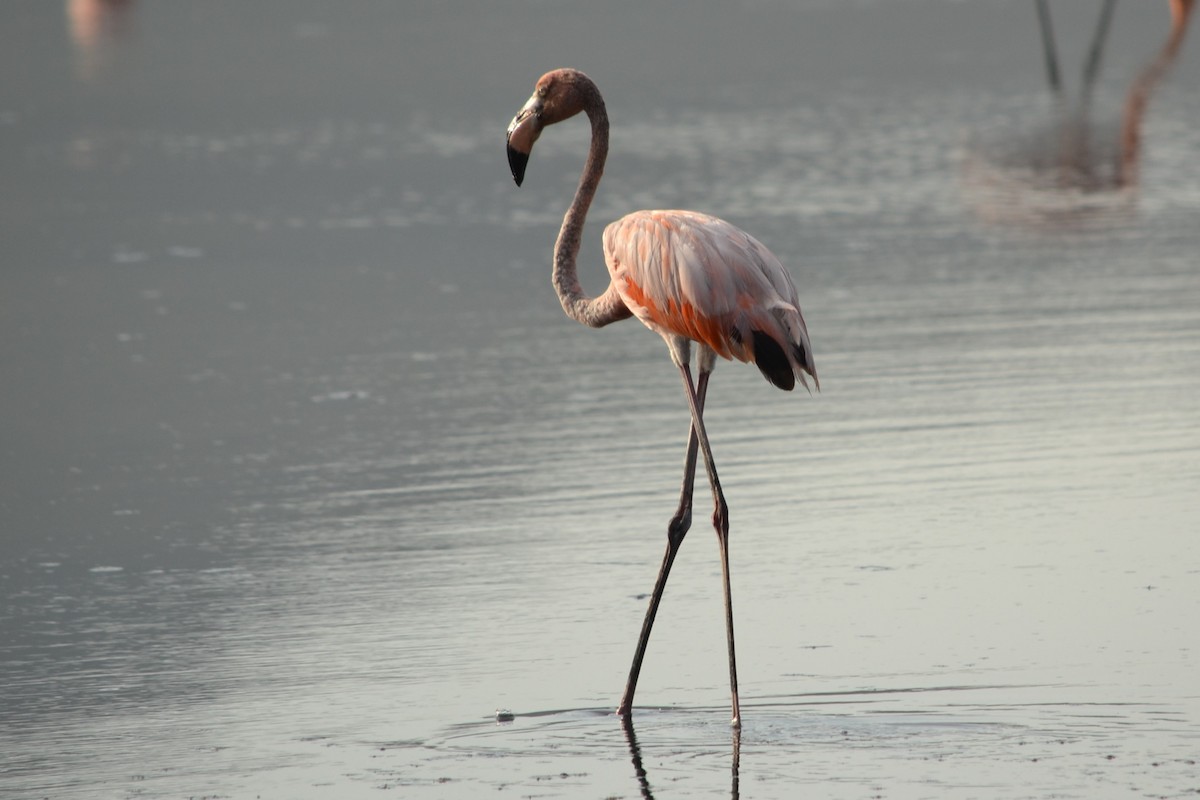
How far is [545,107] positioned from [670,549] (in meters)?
1.41

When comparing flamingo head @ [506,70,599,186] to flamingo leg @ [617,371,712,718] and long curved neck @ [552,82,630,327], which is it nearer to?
long curved neck @ [552,82,630,327]

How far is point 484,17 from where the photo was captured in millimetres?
30938

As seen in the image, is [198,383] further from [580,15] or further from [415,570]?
[580,15]

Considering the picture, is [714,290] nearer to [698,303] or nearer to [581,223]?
[698,303]

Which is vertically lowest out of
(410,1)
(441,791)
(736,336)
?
(410,1)

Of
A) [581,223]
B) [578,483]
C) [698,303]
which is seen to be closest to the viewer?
[698,303]

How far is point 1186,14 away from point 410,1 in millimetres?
15730

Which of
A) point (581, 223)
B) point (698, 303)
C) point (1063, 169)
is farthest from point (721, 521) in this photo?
point (1063, 169)

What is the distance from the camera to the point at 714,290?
16.8 ft

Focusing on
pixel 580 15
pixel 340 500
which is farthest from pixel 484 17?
pixel 340 500

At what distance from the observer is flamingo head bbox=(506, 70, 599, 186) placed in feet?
18.6

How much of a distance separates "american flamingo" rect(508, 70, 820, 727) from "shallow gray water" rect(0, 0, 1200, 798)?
505mm

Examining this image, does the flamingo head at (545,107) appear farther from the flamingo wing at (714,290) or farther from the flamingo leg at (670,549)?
the flamingo leg at (670,549)

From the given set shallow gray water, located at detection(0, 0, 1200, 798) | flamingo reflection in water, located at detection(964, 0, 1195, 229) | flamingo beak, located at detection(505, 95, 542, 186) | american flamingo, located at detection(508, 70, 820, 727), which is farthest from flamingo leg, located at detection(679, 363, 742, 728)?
flamingo reflection in water, located at detection(964, 0, 1195, 229)
